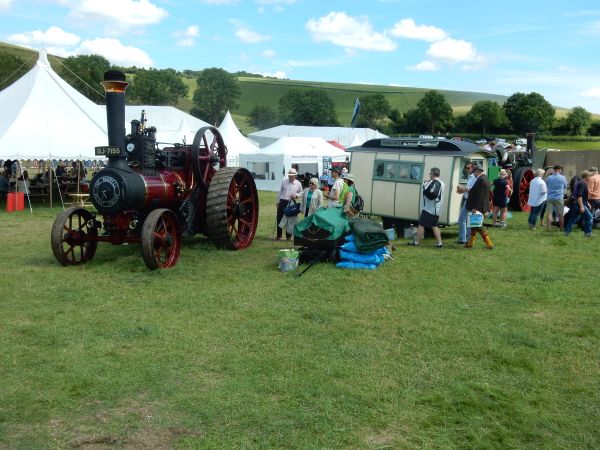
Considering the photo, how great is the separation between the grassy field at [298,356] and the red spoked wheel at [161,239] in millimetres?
204

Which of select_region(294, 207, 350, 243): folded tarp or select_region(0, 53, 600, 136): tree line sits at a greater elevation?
select_region(0, 53, 600, 136): tree line

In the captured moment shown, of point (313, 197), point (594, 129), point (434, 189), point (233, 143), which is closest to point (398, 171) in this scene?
point (434, 189)

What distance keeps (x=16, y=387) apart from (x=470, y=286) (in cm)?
506

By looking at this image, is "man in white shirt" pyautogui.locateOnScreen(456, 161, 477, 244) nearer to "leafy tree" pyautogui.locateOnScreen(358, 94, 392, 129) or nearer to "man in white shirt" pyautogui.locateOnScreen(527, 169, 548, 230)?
"man in white shirt" pyautogui.locateOnScreen(527, 169, 548, 230)

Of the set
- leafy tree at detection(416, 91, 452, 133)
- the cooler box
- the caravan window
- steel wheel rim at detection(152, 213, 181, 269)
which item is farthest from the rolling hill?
steel wheel rim at detection(152, 213, 181, 269)

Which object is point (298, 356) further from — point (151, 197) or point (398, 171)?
point (398, 171)

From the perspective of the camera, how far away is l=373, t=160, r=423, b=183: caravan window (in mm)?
10883

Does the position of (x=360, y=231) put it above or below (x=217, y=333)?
above

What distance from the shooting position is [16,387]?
410 cm

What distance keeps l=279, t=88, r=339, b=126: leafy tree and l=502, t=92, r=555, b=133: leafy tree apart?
71.8 feet

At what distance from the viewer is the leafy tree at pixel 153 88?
73375mm

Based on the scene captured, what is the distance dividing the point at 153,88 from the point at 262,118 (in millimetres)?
14515

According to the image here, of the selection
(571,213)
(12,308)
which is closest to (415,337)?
(12,308)

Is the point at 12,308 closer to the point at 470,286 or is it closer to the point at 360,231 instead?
the point at 360,231
